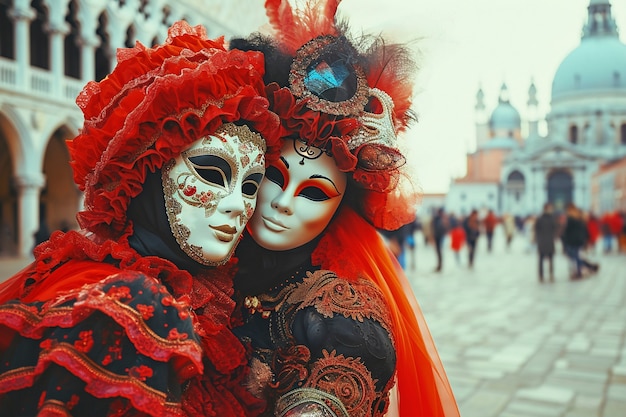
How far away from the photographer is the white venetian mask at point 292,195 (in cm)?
Answer: 183

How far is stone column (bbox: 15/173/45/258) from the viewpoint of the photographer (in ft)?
54.3

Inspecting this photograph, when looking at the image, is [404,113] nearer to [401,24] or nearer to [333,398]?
[401,24]

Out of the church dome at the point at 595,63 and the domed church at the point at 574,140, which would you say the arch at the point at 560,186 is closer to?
the domed church at the point at 574,140

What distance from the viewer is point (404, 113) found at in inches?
81.2

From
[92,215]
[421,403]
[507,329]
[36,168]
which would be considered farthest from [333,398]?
[36,168]

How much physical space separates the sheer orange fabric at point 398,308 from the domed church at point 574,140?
2538 inches

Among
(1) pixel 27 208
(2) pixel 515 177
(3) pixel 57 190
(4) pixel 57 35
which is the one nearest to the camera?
(1) pixel 27 208

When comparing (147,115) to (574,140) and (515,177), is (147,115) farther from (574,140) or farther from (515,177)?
(574,140)

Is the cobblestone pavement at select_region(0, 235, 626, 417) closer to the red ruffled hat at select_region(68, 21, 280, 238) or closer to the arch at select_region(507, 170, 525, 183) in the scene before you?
the red ruffled hat at select_region(68, 21, 280, 238)

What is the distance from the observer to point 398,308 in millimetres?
2035

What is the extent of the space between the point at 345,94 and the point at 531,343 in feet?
19.4

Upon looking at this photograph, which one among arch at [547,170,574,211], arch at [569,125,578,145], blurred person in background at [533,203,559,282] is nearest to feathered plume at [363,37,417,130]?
blurred person in background at [533,203,559,282]

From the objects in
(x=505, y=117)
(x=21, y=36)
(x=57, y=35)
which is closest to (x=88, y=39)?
(x=57, y=35)

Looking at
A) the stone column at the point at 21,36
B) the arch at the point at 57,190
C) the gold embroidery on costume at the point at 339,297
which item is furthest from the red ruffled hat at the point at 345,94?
the arch at the point at 57,190
